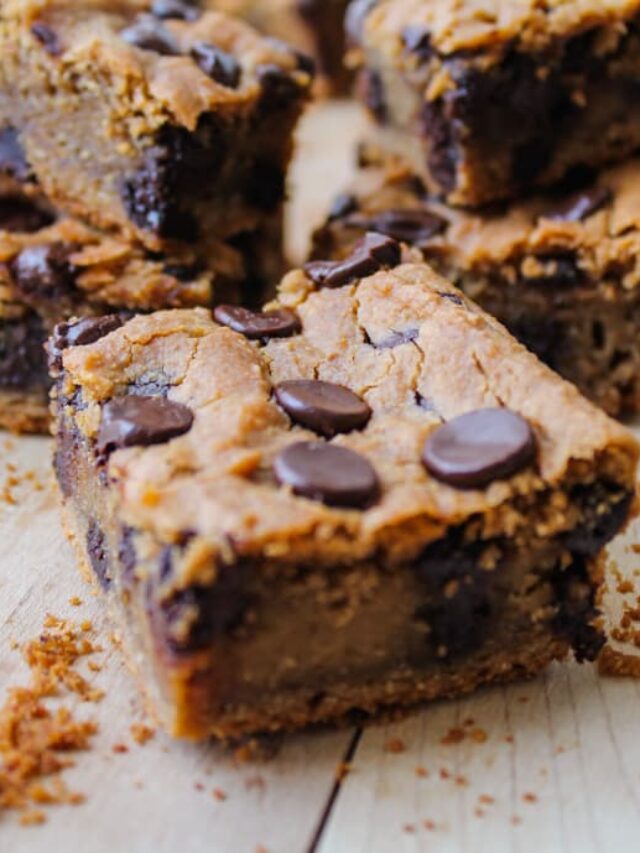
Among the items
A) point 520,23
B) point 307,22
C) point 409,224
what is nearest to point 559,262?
point 409,224

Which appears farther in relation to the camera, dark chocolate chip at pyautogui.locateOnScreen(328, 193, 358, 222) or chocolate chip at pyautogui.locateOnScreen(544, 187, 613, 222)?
dark chocolate chip at pyautogui.locateOnScreen(328, 193, 358, 222)

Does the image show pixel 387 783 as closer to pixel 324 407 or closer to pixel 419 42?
pixel 324 407

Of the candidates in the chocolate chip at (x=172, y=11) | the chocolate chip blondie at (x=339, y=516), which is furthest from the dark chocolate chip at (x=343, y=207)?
the chocolate chip blondie at (x=339, y=516)

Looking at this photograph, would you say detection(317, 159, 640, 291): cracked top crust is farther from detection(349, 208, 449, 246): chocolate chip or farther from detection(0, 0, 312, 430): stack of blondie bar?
detection(0, 0, 312, 430): stack of blondie bar

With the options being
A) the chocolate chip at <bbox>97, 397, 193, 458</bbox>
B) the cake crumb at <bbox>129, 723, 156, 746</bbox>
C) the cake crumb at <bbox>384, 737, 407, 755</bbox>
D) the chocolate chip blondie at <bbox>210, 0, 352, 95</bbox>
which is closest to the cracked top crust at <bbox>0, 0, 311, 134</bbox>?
the chocolate chip at <bbox>97, 397, 193, 458</bbox>

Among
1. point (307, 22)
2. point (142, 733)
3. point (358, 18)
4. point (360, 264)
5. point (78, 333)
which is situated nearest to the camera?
point (142, 733)

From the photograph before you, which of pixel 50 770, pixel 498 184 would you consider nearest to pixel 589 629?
pixel 50 770
